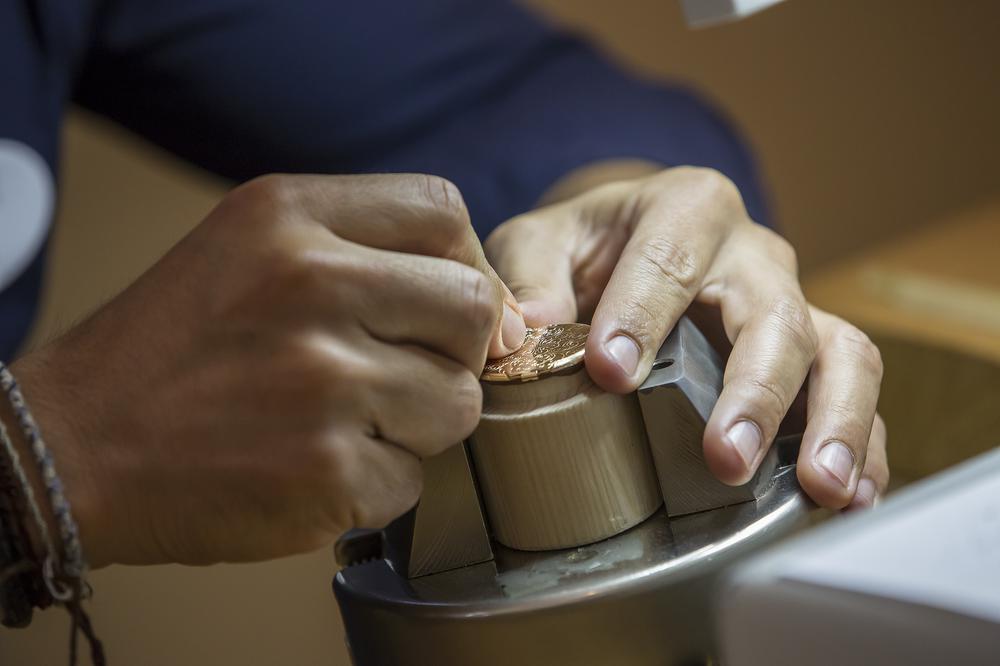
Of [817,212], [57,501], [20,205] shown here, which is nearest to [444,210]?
[57,501]

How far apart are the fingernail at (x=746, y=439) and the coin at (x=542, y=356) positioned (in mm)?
52

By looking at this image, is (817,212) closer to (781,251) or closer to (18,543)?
(781,251)

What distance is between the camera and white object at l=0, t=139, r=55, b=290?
0.64m

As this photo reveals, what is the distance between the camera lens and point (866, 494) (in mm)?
366

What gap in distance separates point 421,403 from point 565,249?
187 mm

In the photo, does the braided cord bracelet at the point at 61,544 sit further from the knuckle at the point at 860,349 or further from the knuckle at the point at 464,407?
the knuckle at the point at 860,349

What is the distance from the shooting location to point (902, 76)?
1291mm

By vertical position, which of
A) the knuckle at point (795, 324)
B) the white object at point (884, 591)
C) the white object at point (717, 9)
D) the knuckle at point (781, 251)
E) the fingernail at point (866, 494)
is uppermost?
the white object at point (717, 9)

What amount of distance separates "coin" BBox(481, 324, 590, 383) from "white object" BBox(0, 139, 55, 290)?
0.41m

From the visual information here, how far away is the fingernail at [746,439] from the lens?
1.09 ft

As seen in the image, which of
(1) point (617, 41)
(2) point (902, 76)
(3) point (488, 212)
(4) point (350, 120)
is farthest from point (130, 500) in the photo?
(2) point (902, 76)

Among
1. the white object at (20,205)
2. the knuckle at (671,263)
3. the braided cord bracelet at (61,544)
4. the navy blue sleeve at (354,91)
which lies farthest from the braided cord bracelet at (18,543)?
the navy blue sleeve at (354,91)

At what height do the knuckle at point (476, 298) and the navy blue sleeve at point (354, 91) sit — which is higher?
the knuckle at point (476, 298)

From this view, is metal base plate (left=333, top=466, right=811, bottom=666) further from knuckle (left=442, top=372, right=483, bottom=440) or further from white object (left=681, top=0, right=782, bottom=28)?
white object (left=681, top=0, right=782, bottom=28)
